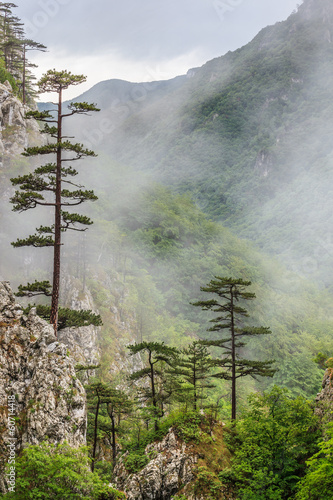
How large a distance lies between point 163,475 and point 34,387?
8.77 m

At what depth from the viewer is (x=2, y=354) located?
462 inches

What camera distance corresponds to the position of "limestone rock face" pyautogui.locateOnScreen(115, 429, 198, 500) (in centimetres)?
1563

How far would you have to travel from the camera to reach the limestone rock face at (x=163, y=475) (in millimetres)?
15633

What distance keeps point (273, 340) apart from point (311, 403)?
60259 mm

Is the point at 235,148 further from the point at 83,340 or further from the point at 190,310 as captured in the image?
the point at 83,340

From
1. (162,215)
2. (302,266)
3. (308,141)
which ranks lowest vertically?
(302,266)

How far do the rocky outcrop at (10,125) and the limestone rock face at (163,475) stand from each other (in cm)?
4542

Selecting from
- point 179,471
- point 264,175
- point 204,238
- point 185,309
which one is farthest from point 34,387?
point 264,175

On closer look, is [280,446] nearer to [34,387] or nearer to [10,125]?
[34,387]

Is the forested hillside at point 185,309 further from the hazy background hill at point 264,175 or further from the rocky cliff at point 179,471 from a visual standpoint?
the hazy background hill at point 264,175

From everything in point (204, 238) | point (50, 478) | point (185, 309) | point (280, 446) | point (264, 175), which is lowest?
point (280, 446)

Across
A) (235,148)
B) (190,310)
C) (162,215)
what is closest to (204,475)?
(190,310)

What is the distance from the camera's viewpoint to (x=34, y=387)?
456 inches

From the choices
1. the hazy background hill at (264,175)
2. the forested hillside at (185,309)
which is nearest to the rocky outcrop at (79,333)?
the forested hillside at (185,309)
